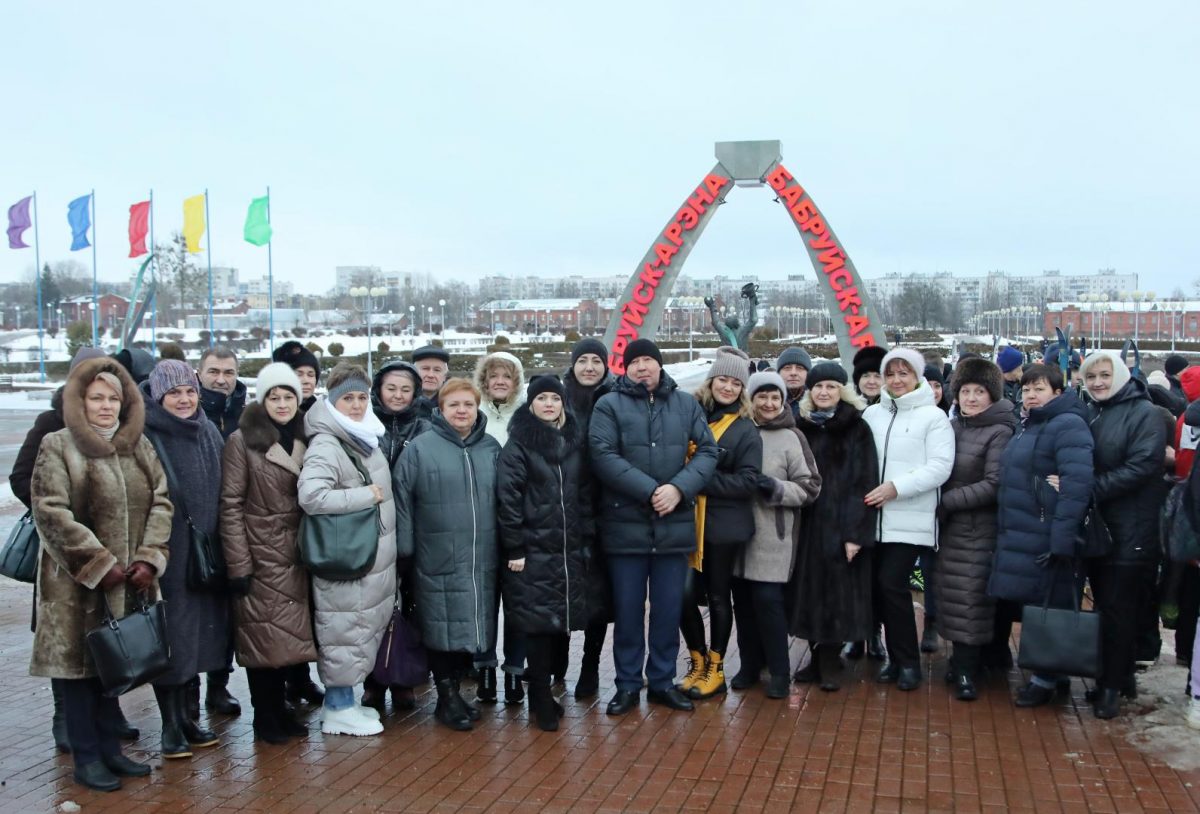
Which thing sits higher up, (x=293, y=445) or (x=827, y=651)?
(x=293, y=445)

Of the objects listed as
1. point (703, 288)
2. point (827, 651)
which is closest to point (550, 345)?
point (827, 651)

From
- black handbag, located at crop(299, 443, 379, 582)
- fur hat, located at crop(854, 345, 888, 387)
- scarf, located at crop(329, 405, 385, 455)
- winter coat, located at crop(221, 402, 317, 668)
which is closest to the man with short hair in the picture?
fur hat, located at crop(854, 345, 888, 387)

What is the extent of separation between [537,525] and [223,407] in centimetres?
203

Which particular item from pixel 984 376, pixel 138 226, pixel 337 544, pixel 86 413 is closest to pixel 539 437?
pixel 337 544

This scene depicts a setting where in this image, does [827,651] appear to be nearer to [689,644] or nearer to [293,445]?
[689,644]

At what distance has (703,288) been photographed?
112 metres

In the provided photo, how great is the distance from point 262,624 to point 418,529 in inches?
31.2

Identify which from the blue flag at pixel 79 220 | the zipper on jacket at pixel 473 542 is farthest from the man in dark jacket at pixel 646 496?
the blue flag at pixel 79 220

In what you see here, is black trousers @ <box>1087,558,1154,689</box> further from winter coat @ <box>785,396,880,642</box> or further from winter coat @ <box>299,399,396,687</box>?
winter coat @ <box>299,399,396,687</box>

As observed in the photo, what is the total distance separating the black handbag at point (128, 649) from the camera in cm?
397

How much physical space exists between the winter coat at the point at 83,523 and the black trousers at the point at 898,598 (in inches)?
136

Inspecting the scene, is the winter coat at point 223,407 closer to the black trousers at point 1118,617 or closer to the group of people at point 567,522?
the group of people at point 567,522

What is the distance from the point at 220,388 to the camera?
18.2 feet

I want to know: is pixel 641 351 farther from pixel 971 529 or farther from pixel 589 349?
pixel 971 529
